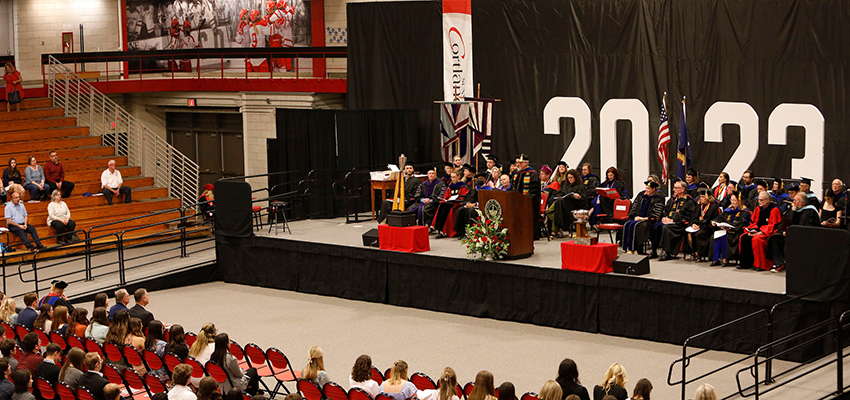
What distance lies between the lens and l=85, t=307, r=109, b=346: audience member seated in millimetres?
9234

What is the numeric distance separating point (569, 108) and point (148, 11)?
40.5 feet

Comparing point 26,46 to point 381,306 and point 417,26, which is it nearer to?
point 417,26

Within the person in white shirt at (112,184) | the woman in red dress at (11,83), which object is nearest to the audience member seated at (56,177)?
the person in white shirt at (112,184)

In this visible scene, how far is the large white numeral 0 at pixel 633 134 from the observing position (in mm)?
16031

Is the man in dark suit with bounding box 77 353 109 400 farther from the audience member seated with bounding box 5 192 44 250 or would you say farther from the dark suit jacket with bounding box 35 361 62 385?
the audience member seated with bounding box 5 192 44 250

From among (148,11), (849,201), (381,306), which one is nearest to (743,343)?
(849,201)

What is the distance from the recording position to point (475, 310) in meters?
12.9

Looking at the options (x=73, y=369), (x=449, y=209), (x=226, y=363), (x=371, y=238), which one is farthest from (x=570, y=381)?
(x=449, y=209)

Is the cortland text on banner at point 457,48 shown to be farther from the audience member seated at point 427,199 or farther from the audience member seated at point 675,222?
the audience member seated at point 675,222

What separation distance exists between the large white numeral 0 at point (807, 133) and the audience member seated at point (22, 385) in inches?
446

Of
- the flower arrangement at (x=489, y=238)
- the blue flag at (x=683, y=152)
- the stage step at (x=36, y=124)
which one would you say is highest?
the stage step at (x=36, y=124)

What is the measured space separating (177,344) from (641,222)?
22.0ft

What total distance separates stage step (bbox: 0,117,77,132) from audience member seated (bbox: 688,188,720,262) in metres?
14.0

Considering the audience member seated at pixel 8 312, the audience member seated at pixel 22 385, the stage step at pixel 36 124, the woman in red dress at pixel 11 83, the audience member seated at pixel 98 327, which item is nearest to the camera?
the audience member seated at pixel 22 385
